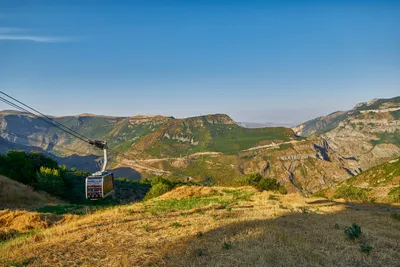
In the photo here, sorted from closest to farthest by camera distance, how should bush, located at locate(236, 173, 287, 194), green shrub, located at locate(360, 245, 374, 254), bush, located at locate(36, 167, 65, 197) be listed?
1. green shrub, located at locate(360, 245, 374, 254)
2. bush, located at locate(36, 167, 65, 197)
3. bush, located at locate(236, 173, 287, 194)

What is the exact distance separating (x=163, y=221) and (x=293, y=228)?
8.84 meters

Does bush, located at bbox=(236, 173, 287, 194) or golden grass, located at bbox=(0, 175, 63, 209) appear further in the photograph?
bush, located at bbox=(236, 173, 287, 194)

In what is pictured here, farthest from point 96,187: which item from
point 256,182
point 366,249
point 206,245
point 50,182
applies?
point 256,182

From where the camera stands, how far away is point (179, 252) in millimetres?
12883

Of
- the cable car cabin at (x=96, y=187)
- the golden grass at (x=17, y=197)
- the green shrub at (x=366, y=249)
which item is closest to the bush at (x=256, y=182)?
the golden grass at (x=17, y=197)

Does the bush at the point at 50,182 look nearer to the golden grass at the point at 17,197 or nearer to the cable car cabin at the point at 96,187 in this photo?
the golden grass at the point at 17,197

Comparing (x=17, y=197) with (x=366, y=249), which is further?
(x=17, y=197)

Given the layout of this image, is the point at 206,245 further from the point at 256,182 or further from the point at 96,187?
the point at 256,182

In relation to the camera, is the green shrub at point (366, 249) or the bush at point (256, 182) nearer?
the green shrub at point (366, 249)

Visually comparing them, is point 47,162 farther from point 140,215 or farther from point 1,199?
point 140,215

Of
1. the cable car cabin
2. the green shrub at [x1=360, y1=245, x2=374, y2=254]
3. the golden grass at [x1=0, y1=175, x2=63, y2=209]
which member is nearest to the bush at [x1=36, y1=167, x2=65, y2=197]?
the golden grass at [x1=0, y1=175, x2=63, y2=209]

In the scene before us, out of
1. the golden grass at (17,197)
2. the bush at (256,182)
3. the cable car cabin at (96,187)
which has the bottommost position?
the bush at (256,182)

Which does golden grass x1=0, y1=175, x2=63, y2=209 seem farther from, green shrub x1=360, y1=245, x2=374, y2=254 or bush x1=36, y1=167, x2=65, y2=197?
green shrub x1=360, y1=245, x2=374, y2=254

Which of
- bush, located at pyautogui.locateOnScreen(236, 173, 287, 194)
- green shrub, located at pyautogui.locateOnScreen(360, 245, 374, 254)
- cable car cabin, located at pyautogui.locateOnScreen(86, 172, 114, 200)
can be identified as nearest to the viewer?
green shrub, located at pyautogui.locateOnScreen(360, 245, 374, 254)
